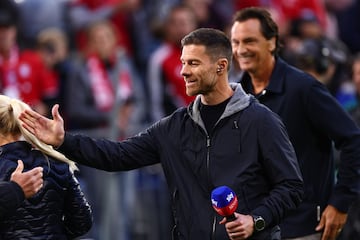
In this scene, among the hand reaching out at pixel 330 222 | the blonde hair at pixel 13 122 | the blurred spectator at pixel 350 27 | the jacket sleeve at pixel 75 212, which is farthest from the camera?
the blurred spectator at pixel 350 27

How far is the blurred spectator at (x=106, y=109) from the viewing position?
10914 millimetres

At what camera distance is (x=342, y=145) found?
7.77 m

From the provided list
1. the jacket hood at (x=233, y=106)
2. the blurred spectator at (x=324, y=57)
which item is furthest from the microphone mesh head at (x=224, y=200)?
the blurred spectator at (x=324, y=57)

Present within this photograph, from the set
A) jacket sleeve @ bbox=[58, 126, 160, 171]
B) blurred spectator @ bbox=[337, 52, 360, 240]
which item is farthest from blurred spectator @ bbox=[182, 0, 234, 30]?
jacket sleeve @ bbox=[58, 126, 160, 171]

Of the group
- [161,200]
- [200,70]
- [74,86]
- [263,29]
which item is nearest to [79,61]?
[74,86]

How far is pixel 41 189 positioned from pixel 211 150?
107cm

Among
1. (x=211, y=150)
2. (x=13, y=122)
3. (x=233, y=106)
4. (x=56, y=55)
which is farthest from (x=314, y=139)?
(x=56, y=55)

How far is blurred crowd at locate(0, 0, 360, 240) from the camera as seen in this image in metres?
11.0

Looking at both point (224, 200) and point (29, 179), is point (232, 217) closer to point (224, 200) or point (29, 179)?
point (224, 200)

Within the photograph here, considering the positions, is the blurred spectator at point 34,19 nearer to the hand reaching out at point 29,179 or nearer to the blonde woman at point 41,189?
the blonde woman at point 41,189

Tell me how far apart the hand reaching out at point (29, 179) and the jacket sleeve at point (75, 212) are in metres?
0.44

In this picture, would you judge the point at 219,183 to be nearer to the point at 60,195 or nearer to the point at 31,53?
the point at 60,195

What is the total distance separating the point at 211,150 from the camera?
6.83 meters

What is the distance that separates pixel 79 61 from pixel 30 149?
5.83 m
